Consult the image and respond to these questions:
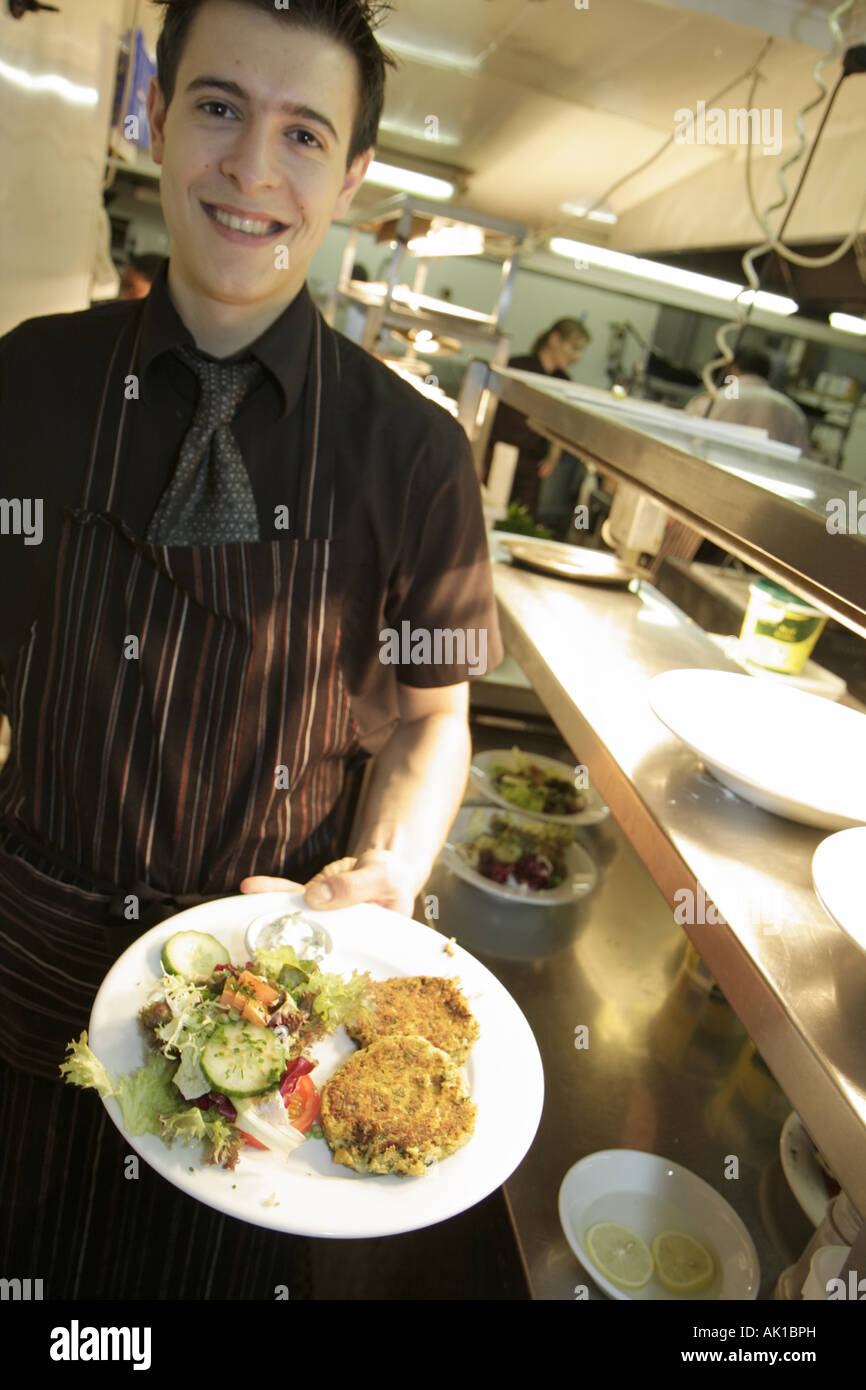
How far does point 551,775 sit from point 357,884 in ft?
3.83

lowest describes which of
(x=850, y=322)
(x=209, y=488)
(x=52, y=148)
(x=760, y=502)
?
(x=209, y=488)

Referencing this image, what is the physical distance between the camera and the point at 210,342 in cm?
141

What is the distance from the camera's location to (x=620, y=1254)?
1310 millimetres

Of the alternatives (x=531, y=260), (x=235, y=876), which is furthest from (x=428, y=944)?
(x=531, y=260)

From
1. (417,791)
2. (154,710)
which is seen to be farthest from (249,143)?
(417,791)

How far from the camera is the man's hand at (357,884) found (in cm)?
134

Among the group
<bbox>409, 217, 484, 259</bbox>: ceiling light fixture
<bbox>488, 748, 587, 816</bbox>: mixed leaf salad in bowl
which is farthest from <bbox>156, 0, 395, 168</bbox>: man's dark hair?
<bbox>409, 217, 484, 259</bbox>: ceiling light fixture

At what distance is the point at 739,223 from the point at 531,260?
23.7ft

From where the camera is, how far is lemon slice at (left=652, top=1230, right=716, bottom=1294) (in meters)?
1.29

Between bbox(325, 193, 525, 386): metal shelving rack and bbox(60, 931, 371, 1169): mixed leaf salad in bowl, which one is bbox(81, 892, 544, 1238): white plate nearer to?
bbox(60, 931, 371, 1169): mixed leaf salad in bowl

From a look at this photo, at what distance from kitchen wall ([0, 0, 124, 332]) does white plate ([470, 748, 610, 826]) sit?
1787 mm

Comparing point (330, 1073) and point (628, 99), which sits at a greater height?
point (628, 99)

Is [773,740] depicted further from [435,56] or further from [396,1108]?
[435,56]
